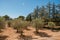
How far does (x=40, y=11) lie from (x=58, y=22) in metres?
13.2

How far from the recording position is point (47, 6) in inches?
2099

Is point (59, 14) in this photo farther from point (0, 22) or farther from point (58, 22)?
point (0, 22)

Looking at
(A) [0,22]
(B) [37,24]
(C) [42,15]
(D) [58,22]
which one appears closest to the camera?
(A) [0,22]

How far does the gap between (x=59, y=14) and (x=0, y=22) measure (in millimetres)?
30633

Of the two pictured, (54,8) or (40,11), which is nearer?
(54,8)

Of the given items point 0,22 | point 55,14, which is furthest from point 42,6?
point 0,22

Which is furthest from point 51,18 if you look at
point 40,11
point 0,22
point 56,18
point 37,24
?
point 0,22

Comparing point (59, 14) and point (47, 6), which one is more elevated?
point (47, 6)

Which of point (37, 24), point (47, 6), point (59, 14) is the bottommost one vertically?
point (37, 24)

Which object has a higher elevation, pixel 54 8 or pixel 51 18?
pixel 54 8

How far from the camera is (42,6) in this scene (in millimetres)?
57688

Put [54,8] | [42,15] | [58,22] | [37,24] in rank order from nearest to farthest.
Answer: [37,24] < [58,22] < [54,8] < [42,15]

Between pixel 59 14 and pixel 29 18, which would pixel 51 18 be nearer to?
pixel 59 14

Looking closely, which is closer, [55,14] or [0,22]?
[0,22]
